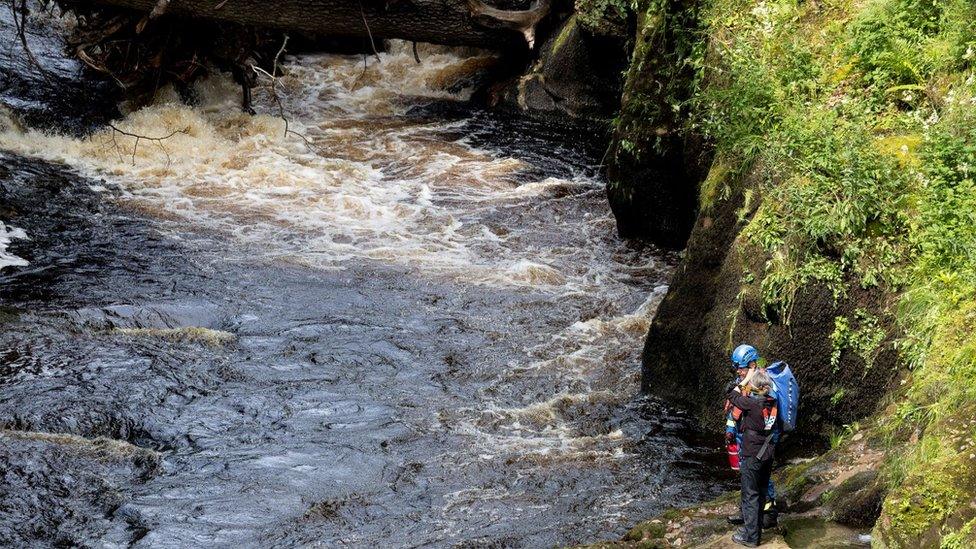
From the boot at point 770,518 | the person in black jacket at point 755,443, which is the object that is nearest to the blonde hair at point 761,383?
the person in black jacket at point 755,443

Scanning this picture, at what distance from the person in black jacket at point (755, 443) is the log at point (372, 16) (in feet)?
29.8

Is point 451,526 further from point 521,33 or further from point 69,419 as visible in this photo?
point 521,33

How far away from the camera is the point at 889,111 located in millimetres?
8125

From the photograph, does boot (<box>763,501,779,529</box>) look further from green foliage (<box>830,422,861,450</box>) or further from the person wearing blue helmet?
green foliage (<box>830,422,861,450</box>)

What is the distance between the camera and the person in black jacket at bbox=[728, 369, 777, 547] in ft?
20.3

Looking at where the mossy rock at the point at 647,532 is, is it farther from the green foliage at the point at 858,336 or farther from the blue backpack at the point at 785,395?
the green foliage at the point at 858,336

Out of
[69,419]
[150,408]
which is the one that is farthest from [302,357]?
[69,419]

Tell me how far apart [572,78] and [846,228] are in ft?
32.7

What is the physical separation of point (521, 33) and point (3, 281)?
26.8 feet

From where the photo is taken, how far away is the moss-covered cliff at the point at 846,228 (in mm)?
6422

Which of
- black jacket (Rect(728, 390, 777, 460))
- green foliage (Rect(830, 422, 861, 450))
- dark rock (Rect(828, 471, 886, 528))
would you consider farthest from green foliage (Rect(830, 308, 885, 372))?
black jacket (Rect(728, 390, 777, 460))

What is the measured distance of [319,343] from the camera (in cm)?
1011

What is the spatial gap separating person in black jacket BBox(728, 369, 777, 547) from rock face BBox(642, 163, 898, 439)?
1444 mm

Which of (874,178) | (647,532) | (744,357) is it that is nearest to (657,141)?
(874,178)
